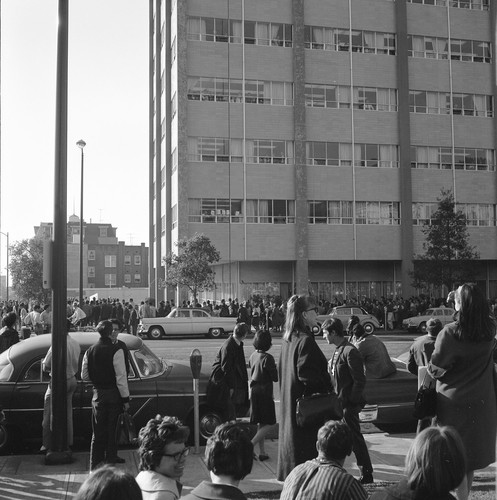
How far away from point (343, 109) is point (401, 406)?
3579cm

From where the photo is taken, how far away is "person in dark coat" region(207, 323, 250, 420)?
824cm

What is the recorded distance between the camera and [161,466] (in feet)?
12.4

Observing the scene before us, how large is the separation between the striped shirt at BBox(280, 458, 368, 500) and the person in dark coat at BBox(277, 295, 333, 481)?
1.62m

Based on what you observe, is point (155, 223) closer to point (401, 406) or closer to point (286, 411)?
point (401, 406)

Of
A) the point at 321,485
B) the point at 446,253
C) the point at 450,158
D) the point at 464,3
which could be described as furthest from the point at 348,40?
the point at 321,485

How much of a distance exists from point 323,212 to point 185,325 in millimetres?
15777

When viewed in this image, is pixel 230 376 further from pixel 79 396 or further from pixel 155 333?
pixel 155 333

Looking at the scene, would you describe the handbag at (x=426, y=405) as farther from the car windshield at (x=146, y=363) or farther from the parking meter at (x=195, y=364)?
the car windshield at (x=146, y=363)

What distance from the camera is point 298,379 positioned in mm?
5305

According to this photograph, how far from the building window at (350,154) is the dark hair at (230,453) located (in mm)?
39783

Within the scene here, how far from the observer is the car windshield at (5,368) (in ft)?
28.3

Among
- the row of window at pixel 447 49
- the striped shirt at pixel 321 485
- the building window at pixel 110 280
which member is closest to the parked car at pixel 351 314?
the row of window at pixel 447 49

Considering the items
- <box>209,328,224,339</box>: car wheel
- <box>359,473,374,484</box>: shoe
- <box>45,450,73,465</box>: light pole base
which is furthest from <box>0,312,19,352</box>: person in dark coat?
<box>209,328,224,339</box>: car wheel

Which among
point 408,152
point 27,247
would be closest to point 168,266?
point 408,152
